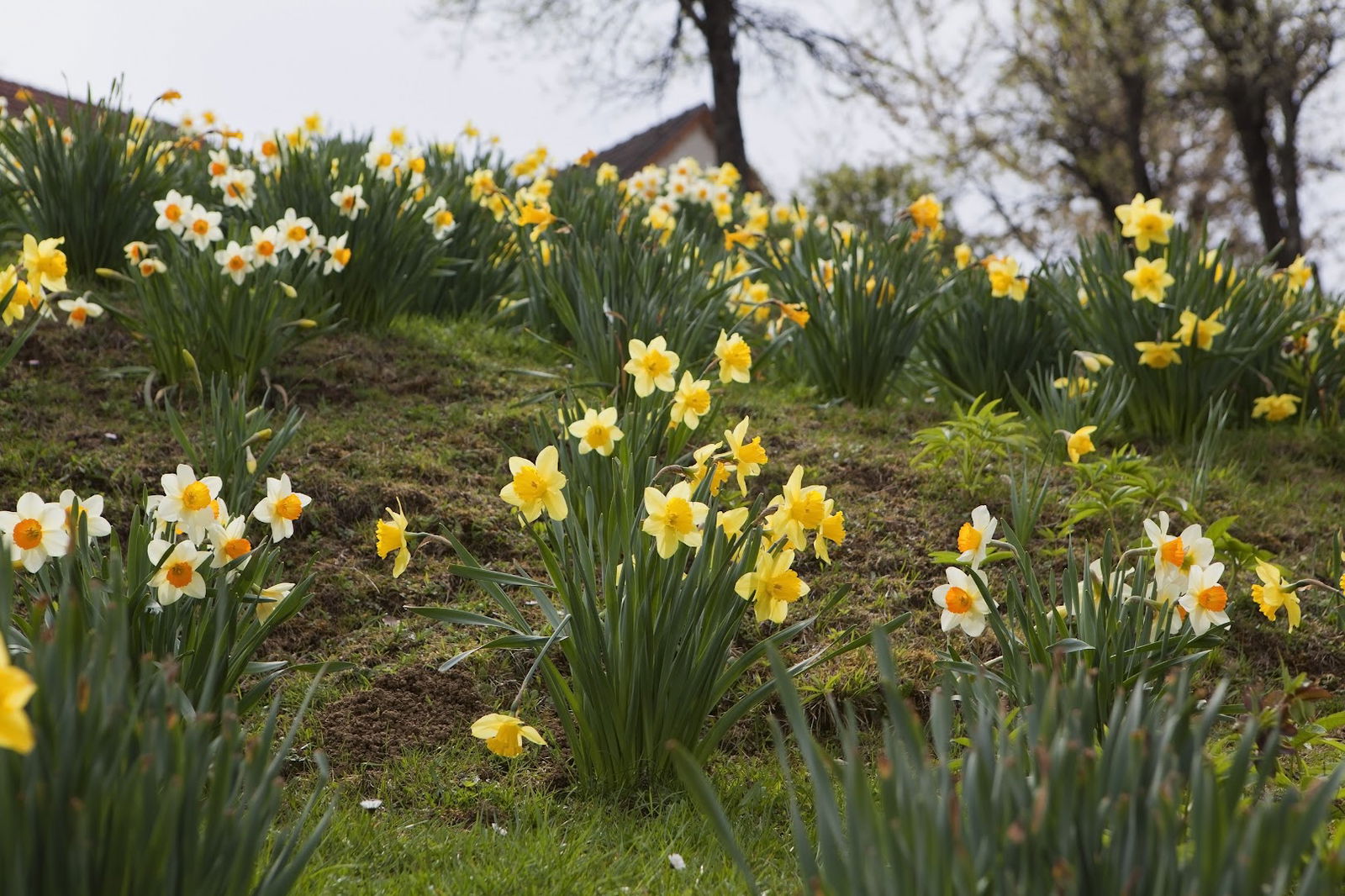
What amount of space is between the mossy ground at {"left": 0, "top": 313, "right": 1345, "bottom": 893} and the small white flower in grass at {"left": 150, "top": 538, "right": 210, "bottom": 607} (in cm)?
46

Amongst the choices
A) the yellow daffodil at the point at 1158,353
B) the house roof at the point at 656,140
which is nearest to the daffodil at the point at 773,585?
the yellow daffodil at the point at 1158,353

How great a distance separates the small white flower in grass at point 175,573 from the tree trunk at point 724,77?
1068cm

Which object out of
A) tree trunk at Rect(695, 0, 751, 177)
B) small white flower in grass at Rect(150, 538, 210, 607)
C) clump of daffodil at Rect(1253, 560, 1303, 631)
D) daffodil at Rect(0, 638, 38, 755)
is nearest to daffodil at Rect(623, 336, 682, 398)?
small white flower in grass at Rect(150, 538, 210, 607)

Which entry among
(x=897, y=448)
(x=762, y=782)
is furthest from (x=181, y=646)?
(x=897, y=448)

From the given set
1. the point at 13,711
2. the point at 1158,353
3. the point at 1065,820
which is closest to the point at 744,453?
the point at 1065,820

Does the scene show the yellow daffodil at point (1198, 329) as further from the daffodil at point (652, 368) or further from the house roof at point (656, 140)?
the house roof at point (656, 140)

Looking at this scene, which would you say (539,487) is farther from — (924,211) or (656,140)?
(656,140)

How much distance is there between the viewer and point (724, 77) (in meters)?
12.1

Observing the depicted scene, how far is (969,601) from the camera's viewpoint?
6.80 ft

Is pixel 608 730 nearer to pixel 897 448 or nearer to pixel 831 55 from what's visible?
pixel 897 448

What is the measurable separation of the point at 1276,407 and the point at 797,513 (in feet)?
9.67

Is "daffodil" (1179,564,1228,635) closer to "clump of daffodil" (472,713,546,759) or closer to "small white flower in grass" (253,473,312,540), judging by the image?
"clump of daffodil" (472,713,546,759)

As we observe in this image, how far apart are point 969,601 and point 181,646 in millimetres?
1394

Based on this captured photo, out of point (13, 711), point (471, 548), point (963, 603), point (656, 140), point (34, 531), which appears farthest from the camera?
point (656, 140)
